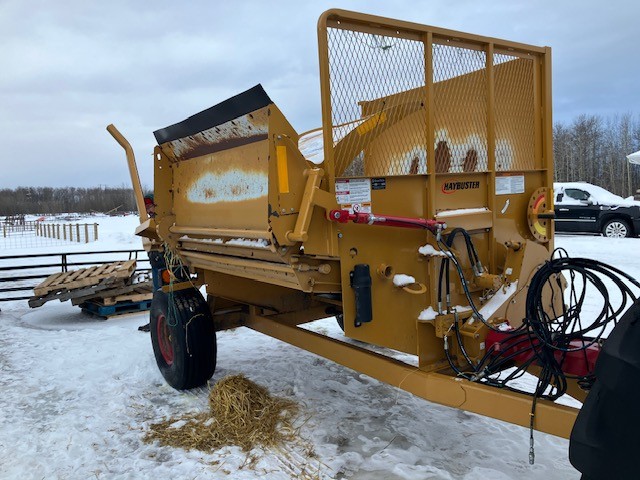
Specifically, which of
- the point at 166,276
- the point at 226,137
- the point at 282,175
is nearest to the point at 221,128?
the point at 226,137

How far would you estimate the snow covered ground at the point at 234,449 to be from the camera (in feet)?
11.0

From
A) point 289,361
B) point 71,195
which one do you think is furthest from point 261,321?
point 71,195

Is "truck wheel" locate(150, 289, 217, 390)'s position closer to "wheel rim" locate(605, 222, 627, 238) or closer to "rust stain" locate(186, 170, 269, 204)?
"rust stain" locate(186, 170, 269, 204)

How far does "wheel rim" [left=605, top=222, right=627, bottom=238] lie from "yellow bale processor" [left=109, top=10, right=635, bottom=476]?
13.5 meters

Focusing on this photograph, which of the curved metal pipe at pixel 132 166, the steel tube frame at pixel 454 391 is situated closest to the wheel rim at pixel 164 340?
the curved metal pipe at pixel 132 166

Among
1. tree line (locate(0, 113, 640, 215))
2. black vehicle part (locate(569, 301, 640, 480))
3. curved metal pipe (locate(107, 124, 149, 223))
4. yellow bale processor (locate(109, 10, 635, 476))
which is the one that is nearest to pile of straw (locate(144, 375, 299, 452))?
yellow bale processor (locate(109, 10, 635, 476))

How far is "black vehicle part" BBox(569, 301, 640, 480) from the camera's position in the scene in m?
1.63

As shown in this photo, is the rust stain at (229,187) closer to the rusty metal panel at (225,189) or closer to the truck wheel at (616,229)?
the rusty metal panel at (225,189)

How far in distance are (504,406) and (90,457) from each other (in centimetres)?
275

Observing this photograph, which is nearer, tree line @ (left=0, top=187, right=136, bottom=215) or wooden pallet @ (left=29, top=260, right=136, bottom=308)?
wooden pallet @ (left=29, top=260, right=136, bottom=308)

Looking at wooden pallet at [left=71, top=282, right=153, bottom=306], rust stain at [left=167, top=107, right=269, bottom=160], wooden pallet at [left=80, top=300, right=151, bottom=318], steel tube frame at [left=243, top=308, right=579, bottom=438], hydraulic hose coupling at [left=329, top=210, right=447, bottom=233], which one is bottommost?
wooden pallet at [left=80, top=300, right=151, bottom=318]

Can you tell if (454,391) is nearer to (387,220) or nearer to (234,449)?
(387,220)

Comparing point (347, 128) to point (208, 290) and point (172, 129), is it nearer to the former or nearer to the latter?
point (172, 129)

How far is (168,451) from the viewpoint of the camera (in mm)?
3676
